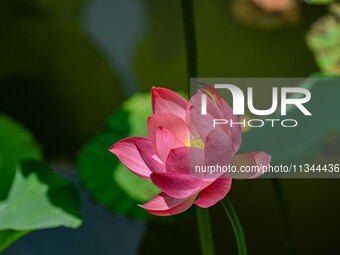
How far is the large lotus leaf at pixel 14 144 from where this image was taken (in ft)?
5.06

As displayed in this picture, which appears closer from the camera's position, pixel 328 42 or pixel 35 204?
pixel 35 204

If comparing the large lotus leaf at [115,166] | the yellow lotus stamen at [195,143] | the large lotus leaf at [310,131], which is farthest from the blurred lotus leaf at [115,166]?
the yellow lotus stamen at [195,143]

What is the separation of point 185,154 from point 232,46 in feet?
2.90

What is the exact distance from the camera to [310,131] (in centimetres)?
137

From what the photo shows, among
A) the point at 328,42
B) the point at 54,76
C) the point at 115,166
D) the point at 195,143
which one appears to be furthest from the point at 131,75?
the point at 195,143

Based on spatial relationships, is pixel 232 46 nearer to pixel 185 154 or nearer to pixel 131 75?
pixel 131 75

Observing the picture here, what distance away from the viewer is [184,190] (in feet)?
2.52

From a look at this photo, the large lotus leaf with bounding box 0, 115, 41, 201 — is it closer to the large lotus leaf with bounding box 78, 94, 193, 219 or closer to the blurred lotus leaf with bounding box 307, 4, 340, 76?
the large lotus leaf with bounding box 78, 94, 193, 219

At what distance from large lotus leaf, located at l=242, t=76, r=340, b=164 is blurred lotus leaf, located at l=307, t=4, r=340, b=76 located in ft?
0.29

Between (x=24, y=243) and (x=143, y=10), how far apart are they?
64 centimetres

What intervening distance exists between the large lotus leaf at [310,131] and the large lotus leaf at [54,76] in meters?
0.47

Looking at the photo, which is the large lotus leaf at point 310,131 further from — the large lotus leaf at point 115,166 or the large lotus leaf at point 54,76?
the large lotus leaf at point 54,76

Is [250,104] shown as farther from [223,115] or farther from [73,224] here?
[73,224]

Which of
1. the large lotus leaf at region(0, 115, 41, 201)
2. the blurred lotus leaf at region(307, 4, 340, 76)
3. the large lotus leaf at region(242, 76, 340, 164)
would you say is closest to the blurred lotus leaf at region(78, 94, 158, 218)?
the large lotus leaf at region(0, 115, 41, 201)
